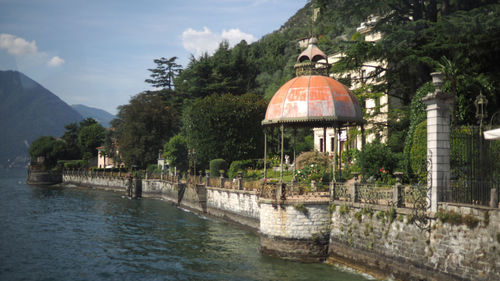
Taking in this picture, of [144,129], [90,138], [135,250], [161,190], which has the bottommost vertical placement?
[135,250]

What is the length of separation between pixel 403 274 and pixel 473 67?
14160 mm

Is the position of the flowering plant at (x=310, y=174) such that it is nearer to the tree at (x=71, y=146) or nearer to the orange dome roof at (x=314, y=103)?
the orange dome roof at (x=314, y=103)

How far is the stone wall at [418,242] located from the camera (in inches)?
483

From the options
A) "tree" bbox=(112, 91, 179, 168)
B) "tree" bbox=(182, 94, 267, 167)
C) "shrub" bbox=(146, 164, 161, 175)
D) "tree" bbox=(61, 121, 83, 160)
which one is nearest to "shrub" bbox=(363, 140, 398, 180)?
"tree" bbox=(182, 94, 267, 167)

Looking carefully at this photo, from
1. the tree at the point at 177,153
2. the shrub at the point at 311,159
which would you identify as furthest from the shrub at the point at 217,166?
the shrub at the point at 311,159

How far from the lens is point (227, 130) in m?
46.9

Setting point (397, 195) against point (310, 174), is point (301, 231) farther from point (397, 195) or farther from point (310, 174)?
point (310, 174)

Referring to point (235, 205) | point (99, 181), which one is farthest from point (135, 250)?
point (99, 181)

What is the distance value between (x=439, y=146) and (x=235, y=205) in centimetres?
1944

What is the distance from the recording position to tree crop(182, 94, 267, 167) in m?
46.5

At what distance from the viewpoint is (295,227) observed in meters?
18.9

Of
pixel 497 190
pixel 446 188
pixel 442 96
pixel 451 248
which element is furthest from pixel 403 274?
pixel 442 96

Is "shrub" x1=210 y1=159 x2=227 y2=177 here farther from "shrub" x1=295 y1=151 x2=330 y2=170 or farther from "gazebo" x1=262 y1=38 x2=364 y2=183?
"gazebo" x1=262 y1=38 x2=364 y2=183

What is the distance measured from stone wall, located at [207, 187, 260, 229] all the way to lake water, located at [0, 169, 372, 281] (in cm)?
99
